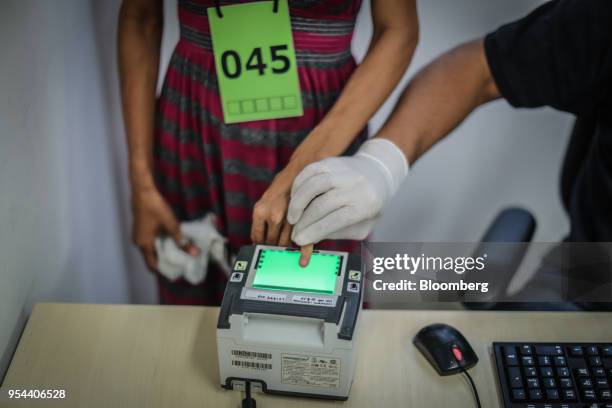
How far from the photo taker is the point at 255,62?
106cm

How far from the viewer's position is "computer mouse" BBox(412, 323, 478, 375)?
1023 mm

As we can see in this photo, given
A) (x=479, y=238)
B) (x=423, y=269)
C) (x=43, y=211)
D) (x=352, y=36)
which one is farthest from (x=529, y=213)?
(x=43, y=211)

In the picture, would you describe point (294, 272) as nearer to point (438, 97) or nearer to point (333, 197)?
point (333, 197)

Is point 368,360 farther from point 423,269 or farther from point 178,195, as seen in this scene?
point 178,195

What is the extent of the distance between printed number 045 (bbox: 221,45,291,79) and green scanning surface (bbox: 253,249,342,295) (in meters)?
0.31

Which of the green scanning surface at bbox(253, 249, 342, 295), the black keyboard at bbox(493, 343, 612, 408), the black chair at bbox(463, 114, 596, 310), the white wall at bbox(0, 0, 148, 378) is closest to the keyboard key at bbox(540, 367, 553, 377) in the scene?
the black keyboard at bbox(493, 343, 612, 408)

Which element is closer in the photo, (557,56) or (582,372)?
(582,372)

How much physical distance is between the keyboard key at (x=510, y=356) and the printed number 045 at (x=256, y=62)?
598 mm

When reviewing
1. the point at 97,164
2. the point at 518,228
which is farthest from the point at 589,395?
the point at 97,164

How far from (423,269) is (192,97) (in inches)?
21.2

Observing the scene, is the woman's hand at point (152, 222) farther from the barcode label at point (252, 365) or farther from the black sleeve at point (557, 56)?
the black sleeve at point (557, 56)

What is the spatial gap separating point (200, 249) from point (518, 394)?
0.67 meters

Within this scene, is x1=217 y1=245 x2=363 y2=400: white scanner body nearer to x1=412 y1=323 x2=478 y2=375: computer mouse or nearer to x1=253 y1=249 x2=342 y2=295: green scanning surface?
x1=253 y1=249 x2=342 y2=295: green scanning surface

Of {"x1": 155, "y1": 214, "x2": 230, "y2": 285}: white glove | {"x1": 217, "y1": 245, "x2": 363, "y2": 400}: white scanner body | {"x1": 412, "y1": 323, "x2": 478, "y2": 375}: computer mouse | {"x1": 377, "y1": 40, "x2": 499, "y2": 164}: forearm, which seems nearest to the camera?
{"x1": 217, "y1": 245, "x2": 363, "y2": 400}: white scanner body
